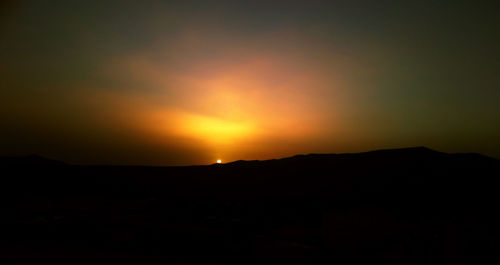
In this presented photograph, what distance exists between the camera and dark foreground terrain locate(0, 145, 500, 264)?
7.48m

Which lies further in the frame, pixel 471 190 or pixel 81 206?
pixel 81 206

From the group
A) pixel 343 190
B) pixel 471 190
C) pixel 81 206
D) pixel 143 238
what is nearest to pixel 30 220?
pixel 81 206

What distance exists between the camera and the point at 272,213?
12.0m

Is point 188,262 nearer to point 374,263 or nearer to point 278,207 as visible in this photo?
point 374,263

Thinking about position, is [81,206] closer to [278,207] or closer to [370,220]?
[278,207]

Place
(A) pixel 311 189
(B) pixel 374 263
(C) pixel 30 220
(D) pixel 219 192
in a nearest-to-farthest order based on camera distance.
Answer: (B) pixel 374 263, (C) pixel 30 220, (A) pixel 311 189, (D) pixel 219 192

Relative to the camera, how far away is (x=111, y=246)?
326 inches

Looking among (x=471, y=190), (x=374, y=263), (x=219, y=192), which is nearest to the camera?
Result: (x=374, y=263)

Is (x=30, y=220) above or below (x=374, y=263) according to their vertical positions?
above

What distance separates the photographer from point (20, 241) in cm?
848

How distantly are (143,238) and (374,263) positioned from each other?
6.76 metres

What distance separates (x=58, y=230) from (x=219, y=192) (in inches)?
331

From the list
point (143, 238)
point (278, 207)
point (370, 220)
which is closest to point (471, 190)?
point (370, 220)

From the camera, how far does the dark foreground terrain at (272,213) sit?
7484mm
